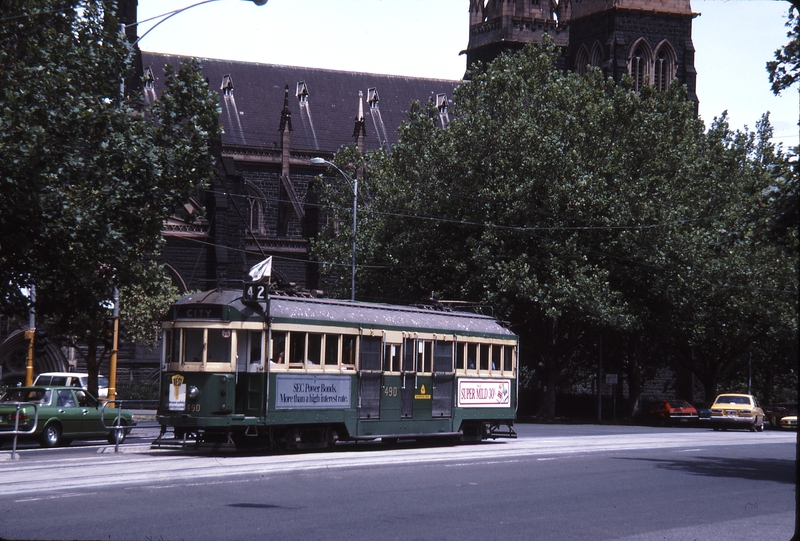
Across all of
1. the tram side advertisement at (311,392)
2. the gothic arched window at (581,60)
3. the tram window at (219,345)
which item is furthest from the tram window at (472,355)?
the gothic arched window at (581,60)

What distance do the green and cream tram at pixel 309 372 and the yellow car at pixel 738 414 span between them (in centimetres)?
1988

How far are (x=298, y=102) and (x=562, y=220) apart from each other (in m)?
33.1

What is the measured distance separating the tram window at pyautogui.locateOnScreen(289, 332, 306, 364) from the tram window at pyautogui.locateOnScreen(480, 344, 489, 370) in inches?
234

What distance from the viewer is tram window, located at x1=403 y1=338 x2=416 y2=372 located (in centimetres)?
2328

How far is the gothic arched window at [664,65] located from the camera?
70375 mm

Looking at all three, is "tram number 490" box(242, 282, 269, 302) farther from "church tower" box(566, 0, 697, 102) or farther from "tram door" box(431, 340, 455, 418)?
"church tower" box(566, 0, 697, 102)

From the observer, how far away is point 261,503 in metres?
12.4

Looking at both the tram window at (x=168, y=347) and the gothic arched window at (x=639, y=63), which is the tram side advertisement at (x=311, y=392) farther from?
the gothic arched window at (x=639, y=63)

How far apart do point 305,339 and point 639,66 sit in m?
54.1

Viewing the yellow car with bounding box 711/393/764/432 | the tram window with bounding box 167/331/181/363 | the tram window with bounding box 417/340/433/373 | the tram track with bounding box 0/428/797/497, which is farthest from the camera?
the yellow car with bounding box 711/393/764/432

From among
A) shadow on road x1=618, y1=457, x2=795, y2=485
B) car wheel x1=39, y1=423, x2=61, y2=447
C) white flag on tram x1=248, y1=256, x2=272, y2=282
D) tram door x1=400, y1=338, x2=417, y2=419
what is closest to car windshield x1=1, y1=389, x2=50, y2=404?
car wheel x1=39, y1=423, x2=61, y2=447

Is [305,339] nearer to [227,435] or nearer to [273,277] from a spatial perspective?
[227,435]

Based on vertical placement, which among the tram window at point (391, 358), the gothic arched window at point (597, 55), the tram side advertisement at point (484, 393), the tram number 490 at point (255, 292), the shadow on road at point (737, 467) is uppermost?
the gothic arched window at point (597, 55)

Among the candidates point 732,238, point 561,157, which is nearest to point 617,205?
point 561,157
